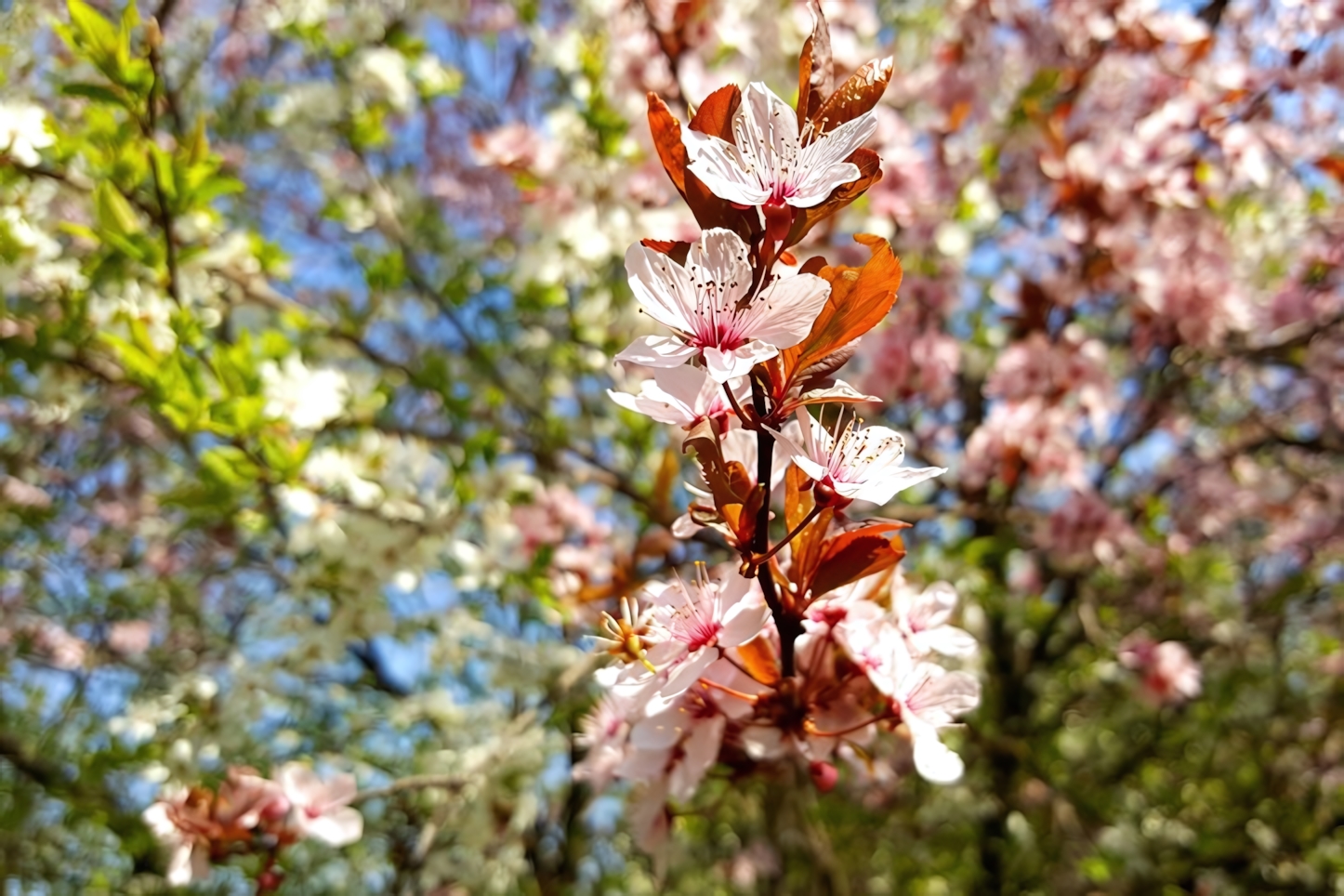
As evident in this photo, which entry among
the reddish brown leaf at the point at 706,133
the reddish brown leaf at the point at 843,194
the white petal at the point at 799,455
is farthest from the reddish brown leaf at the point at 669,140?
the white petal at the point at 799,455

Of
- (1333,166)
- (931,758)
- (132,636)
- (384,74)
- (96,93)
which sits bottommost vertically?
(931,758)

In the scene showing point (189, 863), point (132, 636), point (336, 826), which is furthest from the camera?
point (132, 636)

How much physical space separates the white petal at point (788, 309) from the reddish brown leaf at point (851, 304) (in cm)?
2

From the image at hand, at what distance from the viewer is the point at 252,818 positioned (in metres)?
1.35

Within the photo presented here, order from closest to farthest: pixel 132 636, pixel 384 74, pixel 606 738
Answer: pixel 606 738, pixel 384 74, pixel 132 636

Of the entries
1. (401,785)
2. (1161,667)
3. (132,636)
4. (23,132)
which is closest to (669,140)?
(401,785)

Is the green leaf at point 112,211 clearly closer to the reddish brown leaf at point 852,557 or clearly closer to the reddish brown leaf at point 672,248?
the reddish brown leaf at point 672,248

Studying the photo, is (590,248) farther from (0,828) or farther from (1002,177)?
(0,828)

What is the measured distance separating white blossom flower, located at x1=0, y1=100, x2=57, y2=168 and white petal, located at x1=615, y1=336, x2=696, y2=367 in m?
1.39

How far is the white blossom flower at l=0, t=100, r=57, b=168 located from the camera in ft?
5.11

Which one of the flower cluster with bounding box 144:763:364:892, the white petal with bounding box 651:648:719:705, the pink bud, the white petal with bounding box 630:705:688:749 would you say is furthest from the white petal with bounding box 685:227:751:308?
the flower cluster with bounding box 144:763:364:892

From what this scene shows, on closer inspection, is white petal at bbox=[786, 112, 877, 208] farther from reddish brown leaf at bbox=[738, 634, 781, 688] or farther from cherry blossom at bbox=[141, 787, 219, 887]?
cherry blossom at bbox=[141, 787, 219, 887]

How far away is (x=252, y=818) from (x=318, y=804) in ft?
0.33

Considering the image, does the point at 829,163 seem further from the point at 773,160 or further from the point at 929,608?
the point at 929,608
